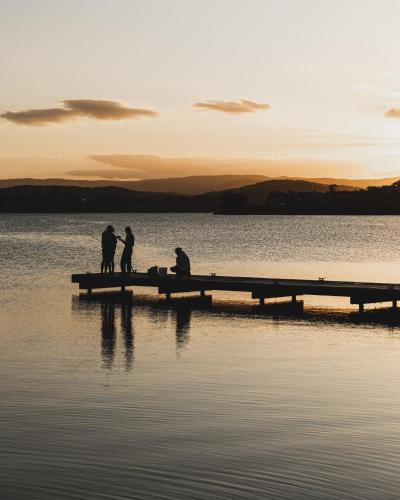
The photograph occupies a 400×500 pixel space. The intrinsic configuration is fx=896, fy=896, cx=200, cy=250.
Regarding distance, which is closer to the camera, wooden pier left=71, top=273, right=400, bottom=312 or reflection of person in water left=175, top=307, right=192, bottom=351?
reflection of person in water left=175, top=307, right=192, bottom=351

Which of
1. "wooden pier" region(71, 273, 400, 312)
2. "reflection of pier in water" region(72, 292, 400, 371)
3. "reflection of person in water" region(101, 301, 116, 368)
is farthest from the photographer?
"wooden pier" region(71, 273, 400, 312)

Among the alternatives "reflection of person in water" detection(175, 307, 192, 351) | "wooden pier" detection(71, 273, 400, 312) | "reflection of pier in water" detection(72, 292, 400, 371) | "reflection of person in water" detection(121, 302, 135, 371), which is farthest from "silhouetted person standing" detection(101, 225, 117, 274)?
"reflection of person in water" detection(175, 307, 192, 351)

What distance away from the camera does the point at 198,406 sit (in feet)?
47.3

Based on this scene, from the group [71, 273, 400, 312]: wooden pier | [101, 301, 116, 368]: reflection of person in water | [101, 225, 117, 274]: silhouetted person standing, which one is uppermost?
[101, 225, 117, 274]: silhouetted person standing

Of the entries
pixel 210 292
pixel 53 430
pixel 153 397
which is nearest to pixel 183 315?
pixel 210 292

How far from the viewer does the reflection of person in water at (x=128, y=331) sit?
63.5 feet

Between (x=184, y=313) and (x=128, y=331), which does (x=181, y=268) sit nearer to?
(x=184, y=313)

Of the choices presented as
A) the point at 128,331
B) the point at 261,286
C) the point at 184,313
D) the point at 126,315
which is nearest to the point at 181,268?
the point at 261,286

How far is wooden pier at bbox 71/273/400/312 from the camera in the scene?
29672mm

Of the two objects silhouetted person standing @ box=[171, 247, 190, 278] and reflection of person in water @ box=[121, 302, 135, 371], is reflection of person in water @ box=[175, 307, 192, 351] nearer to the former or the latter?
reflection of person in water @ box=[121, 302, 135, 371]

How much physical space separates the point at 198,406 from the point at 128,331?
1048cm

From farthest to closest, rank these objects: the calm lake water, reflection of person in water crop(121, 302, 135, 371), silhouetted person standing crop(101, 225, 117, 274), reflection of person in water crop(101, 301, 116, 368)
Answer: silhouetted person standing crop(101, 225, 117, 274), reflection of person in water crop(101, 301, 116, 368), reflection of person in water crop(121, 302, 135, 371), the calm lake water

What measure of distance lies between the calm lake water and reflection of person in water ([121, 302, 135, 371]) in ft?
0.28

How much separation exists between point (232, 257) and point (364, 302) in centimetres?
4169
